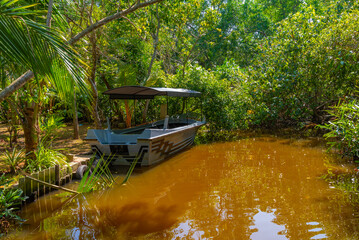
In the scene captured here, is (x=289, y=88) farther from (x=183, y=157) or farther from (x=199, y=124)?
(x=183, y=157)

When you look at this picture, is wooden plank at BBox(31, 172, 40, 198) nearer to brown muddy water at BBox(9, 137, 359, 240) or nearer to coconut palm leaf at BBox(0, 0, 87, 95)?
brown muddy water at BBox(9, 137, 359, 240)

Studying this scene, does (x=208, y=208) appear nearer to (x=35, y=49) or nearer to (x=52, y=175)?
(x=52, y=175)

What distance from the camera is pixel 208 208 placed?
4.96 metres

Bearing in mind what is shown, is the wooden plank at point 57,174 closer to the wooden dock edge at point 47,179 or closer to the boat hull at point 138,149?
the wooden dock edge at point 47,179

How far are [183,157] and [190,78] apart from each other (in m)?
5.48

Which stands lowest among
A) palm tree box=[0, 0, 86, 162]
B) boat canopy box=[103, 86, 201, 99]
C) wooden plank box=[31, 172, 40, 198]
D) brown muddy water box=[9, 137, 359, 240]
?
brown muddy water box=[9, 137, 359, 240]

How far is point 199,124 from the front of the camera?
10695 millimetres

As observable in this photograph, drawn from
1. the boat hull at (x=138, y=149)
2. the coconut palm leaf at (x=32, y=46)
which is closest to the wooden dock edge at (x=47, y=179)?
the boat hull at (x=138, y=149)

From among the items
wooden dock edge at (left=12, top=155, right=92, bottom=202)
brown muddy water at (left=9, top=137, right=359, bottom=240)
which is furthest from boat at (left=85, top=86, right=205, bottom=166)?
wooden dock edge at (left=12, top=155, right=92, bottom=202)

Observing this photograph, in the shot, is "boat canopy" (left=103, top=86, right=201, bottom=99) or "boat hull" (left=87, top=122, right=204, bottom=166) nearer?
"boat hull" (left=87, top=122, right=204, bottom=166)

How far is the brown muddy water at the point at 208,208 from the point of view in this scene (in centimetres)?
407

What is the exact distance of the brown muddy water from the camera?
13.3 ft

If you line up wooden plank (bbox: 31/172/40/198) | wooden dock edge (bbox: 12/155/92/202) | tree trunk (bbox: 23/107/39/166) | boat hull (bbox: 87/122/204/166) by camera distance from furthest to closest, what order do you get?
1. boat hull (bbox: 87/122/204/166)
2. tree trunk (bbox: 23/107/39/166)
3. wooden plank (bbox: 31/172/40/198)
4. wooden dock edge (bbox: 12/155/92/202)

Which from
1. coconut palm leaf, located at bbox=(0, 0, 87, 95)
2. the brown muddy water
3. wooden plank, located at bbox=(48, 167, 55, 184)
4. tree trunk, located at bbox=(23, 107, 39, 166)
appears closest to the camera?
coconut palm leaf, located at bbox=(0, 0, 87, 95)
